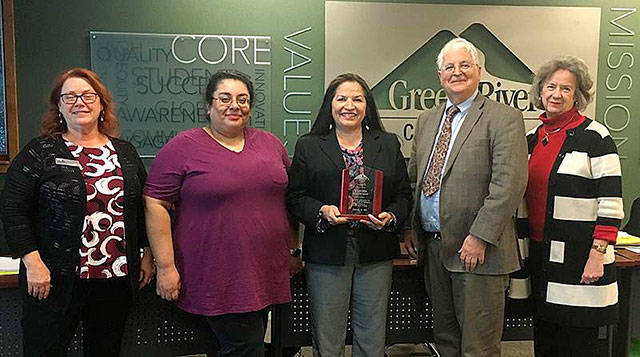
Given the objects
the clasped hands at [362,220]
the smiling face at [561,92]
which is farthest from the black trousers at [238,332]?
the smiling face at [561,92]

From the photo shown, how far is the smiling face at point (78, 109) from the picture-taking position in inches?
79.7

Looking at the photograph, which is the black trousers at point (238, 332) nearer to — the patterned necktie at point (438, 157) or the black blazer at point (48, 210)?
the black blazer at point (48, 210)

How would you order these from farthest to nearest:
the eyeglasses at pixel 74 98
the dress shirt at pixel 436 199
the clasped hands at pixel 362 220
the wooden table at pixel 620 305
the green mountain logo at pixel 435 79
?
the green mountain logo at pixel 435 79
the wooden table at pixel 620 305
the dress shirt at pixel 436 199
the clasped hands at pixel 362 220
the eyeglasses at pixel 74 98

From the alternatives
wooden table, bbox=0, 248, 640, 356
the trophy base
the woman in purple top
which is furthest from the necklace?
the woman in purple top

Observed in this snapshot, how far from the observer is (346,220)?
214cm

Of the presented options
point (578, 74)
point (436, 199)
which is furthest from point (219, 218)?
point (578, 74)

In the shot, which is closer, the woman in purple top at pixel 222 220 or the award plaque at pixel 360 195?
the woman in purple top at pixel 222 220

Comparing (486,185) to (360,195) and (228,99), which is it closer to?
(360,195)

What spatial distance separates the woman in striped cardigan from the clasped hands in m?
0.61

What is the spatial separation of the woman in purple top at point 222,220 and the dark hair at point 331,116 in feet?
0.93

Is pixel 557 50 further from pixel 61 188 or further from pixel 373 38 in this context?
pixel 61 188

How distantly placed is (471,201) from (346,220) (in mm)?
480

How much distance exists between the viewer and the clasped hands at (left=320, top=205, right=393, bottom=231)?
2.13 metres

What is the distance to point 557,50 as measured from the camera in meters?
4.02
